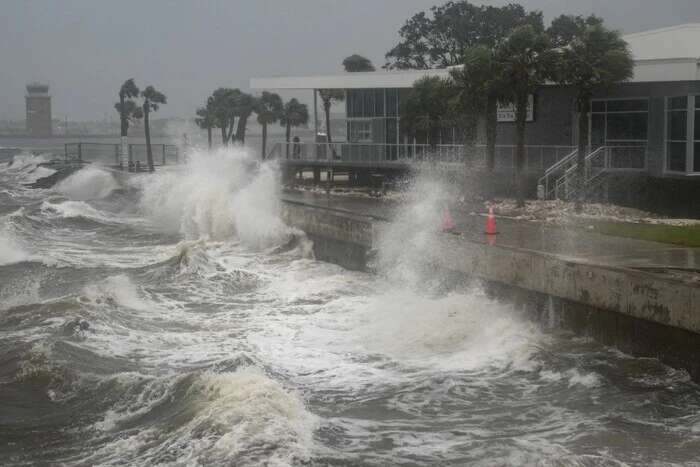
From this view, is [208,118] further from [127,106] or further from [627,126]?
[627,126]

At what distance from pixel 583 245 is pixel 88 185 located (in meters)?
42.0

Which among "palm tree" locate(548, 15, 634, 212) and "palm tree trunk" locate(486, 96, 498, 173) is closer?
"palm tree" locate(548, 15, 634, 212)

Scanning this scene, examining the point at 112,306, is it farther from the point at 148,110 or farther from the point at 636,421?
the point at 148,110

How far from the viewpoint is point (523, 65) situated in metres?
24.1

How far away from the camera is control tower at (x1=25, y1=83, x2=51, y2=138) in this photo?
168 metres

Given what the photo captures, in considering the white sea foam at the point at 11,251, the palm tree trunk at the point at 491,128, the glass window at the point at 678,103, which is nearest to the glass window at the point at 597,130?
the glass window at the point at 678,103

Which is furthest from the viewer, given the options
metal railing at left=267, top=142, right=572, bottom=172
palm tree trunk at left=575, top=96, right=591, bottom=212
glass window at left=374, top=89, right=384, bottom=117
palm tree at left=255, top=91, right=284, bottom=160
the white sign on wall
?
palm tree at left=255, top=91, right=284, bottom=160

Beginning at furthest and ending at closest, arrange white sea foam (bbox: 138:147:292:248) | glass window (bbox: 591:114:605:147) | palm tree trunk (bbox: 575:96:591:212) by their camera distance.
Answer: white sea foam (bbox: 138:147:292:248)
glass window (bbox: 591:114:605:147)
palm tree trunk (bbox: 575:96:591:212)

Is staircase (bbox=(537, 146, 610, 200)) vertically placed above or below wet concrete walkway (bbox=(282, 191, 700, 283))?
above

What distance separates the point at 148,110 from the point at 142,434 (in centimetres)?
6189

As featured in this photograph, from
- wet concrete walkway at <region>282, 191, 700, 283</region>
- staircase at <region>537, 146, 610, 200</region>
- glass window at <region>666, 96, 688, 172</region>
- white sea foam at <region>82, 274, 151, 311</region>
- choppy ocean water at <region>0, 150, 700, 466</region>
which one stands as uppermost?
glass window at <region>666, 96, 688, 172</region>

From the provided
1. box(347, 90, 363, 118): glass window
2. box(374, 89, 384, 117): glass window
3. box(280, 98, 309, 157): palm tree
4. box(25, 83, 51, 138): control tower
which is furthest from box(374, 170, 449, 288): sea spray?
box(25, 83, 51, 138): control tower

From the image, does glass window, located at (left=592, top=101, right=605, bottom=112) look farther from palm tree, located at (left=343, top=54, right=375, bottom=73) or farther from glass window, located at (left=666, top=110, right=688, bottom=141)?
palm tree, located at (left=343, top=54, right=375, bottom=73)

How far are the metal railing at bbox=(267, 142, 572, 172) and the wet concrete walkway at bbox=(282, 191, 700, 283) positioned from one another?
4.58 metres
